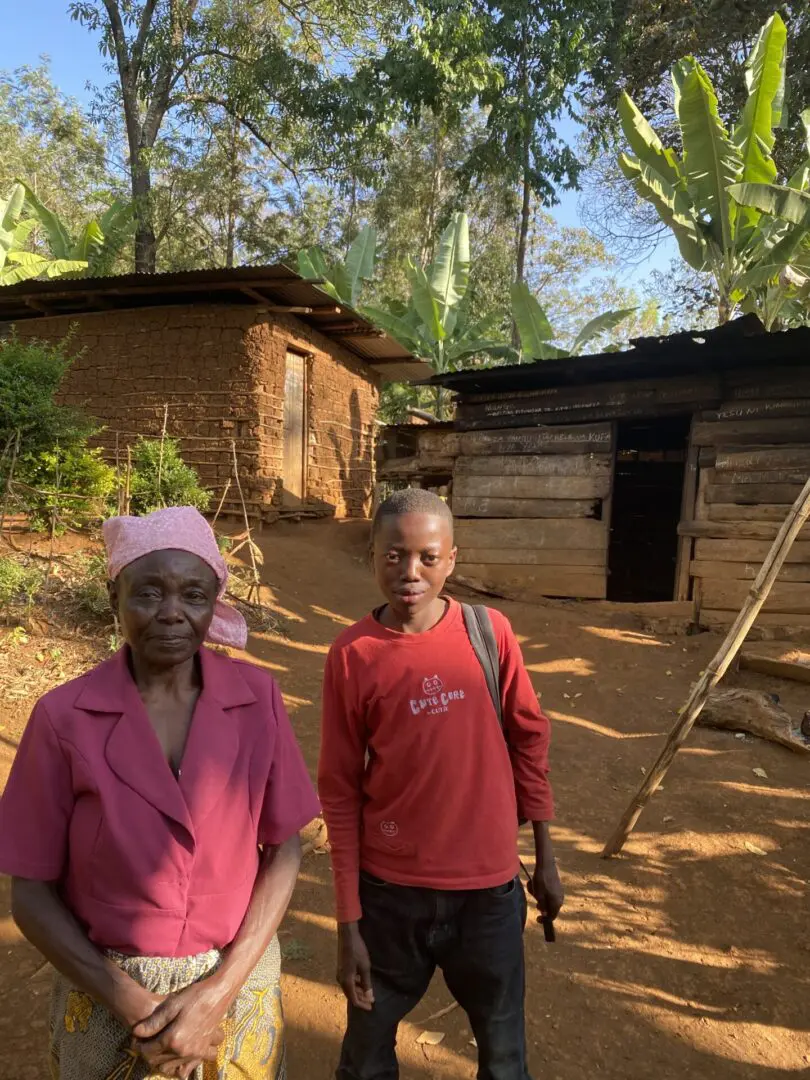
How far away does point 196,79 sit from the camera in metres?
17.4

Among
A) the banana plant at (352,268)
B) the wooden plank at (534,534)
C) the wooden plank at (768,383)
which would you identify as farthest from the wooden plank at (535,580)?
the banana plant at (352,268)

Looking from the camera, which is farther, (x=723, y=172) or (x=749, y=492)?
(x=723, y=172)

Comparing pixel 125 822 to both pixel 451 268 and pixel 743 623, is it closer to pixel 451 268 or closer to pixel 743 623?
pixel 743 623

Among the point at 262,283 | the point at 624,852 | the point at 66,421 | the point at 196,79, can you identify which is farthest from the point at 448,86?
the point at 624,852

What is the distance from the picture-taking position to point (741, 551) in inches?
295

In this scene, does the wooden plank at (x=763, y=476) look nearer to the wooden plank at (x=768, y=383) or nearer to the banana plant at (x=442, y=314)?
the wooden plank at (x=768, y=383)

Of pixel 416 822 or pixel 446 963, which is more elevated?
pixel 416 822

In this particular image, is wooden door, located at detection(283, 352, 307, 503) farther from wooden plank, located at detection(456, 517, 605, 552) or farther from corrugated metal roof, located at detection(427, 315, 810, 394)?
wooden plank, located at detection(456, 517, 605, 552)

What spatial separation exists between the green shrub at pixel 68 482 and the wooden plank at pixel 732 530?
645 centimetres

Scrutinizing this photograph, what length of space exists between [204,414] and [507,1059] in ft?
32.4

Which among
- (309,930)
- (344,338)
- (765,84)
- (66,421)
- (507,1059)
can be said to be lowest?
A: (309,930)

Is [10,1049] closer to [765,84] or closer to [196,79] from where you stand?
[765,84]

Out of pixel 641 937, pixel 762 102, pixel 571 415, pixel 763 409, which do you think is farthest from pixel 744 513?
pixel 641 937

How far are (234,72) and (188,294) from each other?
1040 centimetres
